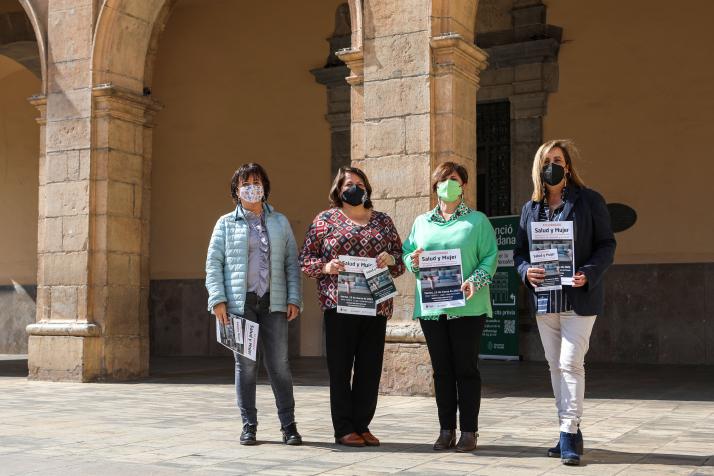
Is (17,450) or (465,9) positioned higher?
(465,9)

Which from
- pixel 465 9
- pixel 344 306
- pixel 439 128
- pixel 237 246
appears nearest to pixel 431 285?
pixel 344 306

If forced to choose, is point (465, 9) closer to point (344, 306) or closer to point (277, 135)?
point (344, 306)

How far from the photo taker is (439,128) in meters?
8.84

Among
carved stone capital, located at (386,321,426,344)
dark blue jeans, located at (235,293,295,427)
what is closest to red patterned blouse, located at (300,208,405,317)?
dark blue jeans, located at (235,293,295,427)

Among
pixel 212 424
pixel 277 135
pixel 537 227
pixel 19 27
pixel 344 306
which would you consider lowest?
pixel 212 424

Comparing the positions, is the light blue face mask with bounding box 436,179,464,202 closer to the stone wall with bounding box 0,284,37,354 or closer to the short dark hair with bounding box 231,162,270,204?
the short dark hair with bounding box 231,162,270,204

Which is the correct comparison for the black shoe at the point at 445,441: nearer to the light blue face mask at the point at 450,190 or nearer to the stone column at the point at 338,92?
the light blue face mask at the point at 450,190

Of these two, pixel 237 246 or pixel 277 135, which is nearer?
pixel 237 246

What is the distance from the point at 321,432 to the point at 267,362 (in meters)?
0.71

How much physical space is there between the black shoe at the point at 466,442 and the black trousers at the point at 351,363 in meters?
0.59

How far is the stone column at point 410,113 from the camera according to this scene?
8758 millimetres

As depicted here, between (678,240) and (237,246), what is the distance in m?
8.10

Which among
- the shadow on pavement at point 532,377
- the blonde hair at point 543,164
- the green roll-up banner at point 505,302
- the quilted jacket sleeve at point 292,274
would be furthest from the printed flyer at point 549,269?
the green roll-up banner at point 505,302

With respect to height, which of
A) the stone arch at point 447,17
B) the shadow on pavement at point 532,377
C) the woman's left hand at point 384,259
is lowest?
the shadow on pavement at point 532,377
